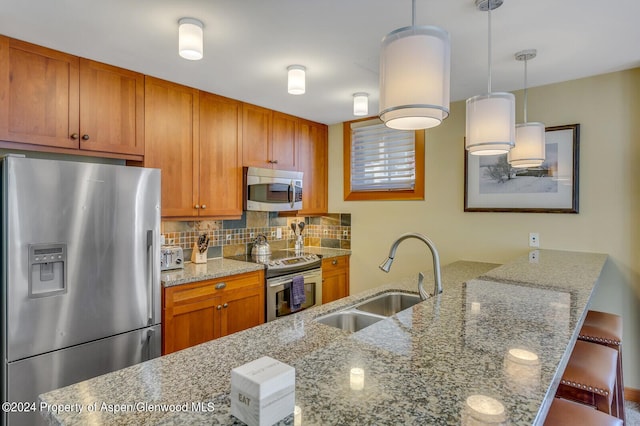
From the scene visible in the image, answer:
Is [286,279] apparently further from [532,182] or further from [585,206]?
[585,206]

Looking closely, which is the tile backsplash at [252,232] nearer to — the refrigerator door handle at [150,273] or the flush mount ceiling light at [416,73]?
the refrigerator door handle at [150,273]

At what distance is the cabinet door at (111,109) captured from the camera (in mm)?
2271

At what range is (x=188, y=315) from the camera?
8.00 feet

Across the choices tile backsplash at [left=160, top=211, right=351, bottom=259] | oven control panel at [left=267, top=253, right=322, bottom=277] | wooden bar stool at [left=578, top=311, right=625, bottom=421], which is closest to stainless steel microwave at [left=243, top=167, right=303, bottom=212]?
tile backsplash at [left=160, top=211, right=351, bottom=259]

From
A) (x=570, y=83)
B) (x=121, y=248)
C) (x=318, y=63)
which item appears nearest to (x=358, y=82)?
(x=318, y=63)

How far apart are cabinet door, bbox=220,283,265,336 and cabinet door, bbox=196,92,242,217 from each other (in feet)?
2.32

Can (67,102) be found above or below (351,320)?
above

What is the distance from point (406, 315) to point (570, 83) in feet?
8.20

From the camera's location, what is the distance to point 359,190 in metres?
3.90

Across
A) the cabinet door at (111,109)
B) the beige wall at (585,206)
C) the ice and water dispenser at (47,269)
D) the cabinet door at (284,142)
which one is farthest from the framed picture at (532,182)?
the ice and water dispenser at (47,269)

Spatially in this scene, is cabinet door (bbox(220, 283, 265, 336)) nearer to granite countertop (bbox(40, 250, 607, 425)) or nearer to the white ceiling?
granite countertop (bbox(40, 250, 607, 425))

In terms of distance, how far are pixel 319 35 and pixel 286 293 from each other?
2.03m

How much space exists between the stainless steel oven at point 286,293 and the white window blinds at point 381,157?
1.11 metres

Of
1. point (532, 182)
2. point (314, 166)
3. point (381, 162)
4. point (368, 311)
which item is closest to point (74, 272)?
point (368, 311)
